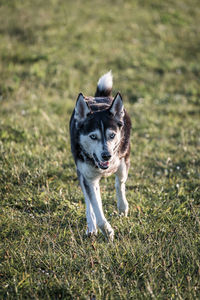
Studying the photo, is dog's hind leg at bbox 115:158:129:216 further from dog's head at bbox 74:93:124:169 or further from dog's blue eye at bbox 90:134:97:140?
dog's blue eye at bbox 90:134:97:140

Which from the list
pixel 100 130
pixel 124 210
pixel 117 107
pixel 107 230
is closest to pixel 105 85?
pixel 117 107

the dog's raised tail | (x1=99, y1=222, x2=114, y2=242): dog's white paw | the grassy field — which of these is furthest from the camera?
the dog's raised tail

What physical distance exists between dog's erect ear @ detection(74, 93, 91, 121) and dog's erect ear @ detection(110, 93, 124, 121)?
277 mm

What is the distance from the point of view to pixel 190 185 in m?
5.02

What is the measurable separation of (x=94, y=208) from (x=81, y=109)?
3.77 feet

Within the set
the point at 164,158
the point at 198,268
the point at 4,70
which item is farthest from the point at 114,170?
the point at 4,70

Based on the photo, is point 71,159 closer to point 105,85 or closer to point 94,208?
point 105,85

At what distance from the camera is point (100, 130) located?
3.57 metres

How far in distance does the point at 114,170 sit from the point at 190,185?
61.9 inches

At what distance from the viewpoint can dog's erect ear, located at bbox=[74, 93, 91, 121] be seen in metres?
3.68

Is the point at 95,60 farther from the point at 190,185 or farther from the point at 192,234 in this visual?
the point at 192,234

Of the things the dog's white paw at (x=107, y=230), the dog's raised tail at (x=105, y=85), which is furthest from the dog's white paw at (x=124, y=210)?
the dog's raised tail at (x=105, y=85)

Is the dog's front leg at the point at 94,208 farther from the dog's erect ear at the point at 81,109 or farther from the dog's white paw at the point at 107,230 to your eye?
the dog's erect ear at the point at 81,109

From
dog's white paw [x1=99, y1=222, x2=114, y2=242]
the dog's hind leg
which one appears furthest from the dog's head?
dog's white paw [x1=99, y1=222, x2=114, y2=242]
